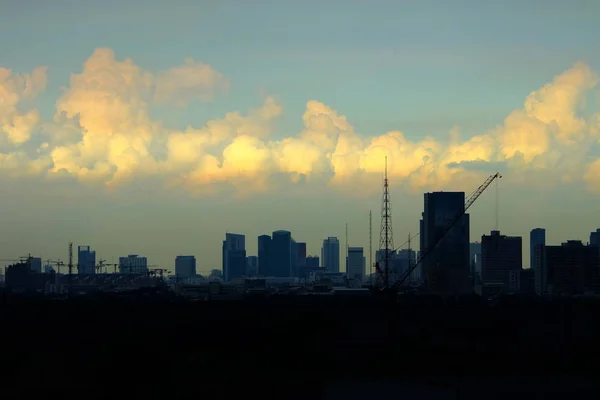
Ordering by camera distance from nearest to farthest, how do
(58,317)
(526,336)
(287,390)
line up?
(287,390) → (526,336) → (58,317)

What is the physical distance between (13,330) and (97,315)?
153 ft

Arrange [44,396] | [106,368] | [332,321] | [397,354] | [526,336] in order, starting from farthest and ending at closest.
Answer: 1. [332,321]
2. [526,336]
3. [397,354]
4. [106,368]
5. [44,396]

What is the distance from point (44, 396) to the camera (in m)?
67.6

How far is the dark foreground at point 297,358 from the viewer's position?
7562 centimetres

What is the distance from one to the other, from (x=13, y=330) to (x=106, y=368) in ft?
181

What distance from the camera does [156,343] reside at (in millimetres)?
114125

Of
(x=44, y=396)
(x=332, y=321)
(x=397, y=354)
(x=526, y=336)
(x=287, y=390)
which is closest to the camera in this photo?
(x=44, y=396)

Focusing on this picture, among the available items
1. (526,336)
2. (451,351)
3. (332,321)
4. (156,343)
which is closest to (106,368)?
(156,343)

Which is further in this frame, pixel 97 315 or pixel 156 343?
pixel 97 315

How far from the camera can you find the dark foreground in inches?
2977

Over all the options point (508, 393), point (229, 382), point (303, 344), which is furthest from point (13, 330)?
point (508, 393)

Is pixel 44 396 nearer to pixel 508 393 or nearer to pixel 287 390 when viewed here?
pixel 287 390

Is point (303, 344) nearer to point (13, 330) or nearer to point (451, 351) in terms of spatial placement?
point (451, 351)

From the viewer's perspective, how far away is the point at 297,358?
329 ft
